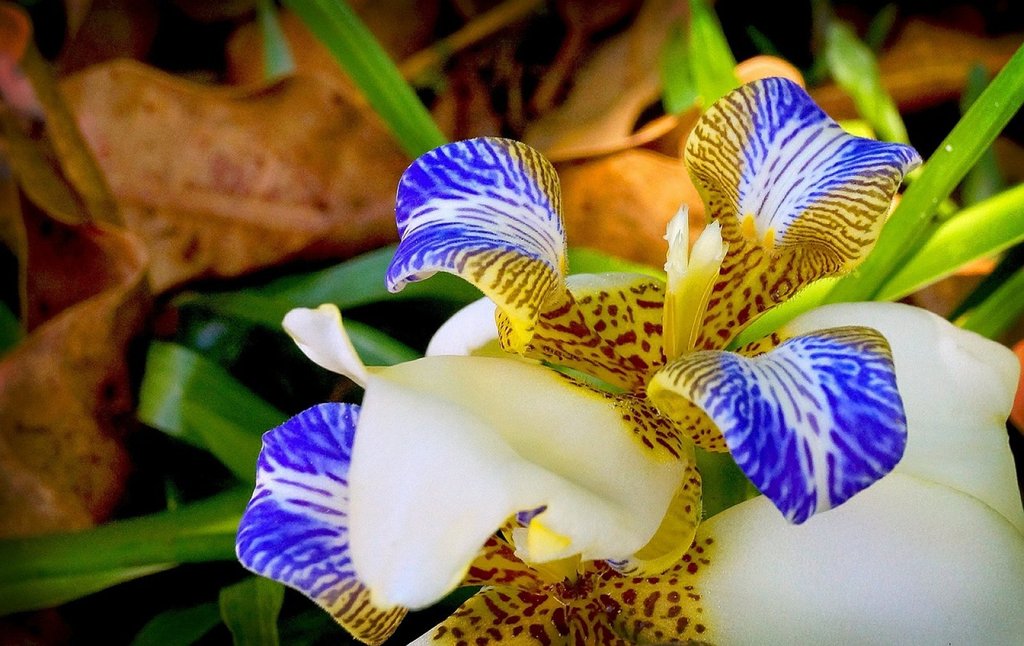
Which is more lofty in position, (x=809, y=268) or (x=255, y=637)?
(x=809, y=268)

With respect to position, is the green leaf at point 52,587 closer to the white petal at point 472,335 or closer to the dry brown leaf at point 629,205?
the white petal at point 472,335

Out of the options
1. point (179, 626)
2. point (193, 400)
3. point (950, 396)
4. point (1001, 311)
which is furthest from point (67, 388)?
point (1001, 311)

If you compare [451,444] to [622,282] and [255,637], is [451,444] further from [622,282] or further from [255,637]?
[255,637]

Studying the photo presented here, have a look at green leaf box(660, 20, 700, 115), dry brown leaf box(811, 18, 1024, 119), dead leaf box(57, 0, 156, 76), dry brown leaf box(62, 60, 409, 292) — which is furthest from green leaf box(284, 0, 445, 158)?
dry brown leaf box(811, 18, 1024, 119)

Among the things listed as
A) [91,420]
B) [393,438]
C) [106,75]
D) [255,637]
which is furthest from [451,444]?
[106,75]

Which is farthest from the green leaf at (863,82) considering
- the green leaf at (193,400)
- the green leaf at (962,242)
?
the green leaf at (193,400)
